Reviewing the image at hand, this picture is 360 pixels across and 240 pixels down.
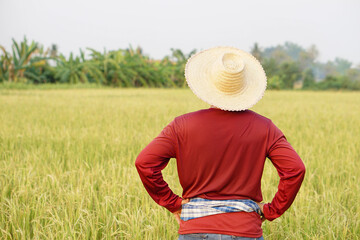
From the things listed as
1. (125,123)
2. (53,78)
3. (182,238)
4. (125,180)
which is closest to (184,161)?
(182,238)

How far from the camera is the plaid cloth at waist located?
1.10 m

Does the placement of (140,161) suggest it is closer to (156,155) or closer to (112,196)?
(156,155)

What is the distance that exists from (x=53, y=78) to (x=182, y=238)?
712 inches

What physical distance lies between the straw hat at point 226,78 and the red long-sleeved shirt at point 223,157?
4cm

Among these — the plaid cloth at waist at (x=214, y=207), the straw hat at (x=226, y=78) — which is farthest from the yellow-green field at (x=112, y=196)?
the straw hat at (x=226, y=78)

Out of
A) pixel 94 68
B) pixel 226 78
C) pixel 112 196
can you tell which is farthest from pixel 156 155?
pixel 94 68

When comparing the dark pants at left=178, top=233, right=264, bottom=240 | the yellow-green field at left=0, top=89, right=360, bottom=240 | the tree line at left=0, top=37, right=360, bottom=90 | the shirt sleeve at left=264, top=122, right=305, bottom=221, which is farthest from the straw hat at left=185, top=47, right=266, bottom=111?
the tree line at left=0, top=37, right=360, bottom=90

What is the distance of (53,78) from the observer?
18.0 meters

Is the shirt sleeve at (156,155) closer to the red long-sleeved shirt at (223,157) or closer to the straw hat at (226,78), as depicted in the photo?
the red long-sleeved shirt at (223,157)

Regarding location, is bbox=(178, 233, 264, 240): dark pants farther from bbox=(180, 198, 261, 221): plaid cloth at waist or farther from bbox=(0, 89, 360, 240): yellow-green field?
bbox=(0, 89, 360, 240): yellow-green field

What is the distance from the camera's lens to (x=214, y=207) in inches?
43.8

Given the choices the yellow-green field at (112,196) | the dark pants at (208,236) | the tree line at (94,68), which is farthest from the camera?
the tree line at (94,68)

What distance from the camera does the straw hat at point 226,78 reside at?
1114mm

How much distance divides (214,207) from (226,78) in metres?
0.37
